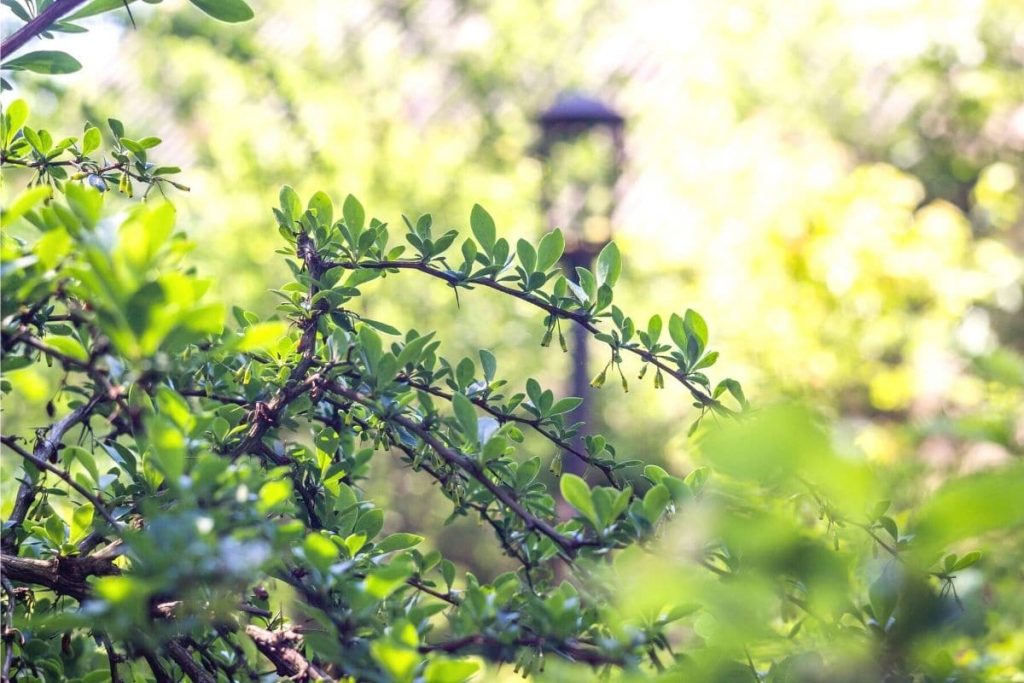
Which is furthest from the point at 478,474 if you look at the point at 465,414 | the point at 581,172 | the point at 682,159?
the point at 682,159

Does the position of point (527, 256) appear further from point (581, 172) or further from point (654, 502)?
point (581, 172)

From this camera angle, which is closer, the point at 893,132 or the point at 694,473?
the point at 694,473

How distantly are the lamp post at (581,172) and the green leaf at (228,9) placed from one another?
2.69 metres

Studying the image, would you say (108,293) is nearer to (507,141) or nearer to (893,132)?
(507,141)

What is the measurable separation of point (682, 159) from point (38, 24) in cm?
399

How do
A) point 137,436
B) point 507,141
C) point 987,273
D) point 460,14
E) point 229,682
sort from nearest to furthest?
1. point 137,436
2. point 229,682
3. point 987,273
4. point 507,141
5. point 460,14

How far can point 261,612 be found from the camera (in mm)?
666

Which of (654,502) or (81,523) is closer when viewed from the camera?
(654,502)

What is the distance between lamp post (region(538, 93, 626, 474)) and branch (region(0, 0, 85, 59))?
272cm

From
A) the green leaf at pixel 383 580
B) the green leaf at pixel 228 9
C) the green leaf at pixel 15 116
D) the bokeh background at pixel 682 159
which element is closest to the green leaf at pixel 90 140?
the green leaf at pixel 15 116

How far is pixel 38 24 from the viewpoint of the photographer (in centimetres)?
75

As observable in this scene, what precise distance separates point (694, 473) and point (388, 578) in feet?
0.99

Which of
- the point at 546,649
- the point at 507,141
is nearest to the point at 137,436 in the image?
the point at 546,649

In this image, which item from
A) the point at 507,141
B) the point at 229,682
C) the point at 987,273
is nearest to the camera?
the point at 229,682
